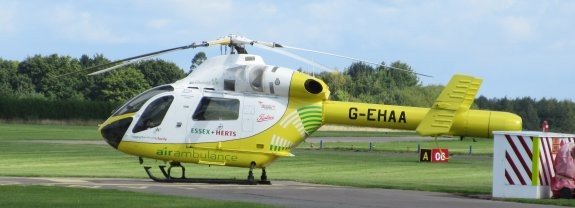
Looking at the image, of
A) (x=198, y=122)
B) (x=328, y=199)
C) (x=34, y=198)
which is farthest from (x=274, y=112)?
(x=34, y=198)

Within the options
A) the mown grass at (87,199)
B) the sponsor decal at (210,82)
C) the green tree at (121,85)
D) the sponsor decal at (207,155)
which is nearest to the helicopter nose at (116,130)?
the sponsor decal at (207,155)

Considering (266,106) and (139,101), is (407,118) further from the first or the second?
(139,101)

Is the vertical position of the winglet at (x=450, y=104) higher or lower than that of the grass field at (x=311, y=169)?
higher

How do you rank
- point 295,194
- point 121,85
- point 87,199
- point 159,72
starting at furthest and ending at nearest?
point 159,72 → point 121,85 → point 295,194 → point 87,199

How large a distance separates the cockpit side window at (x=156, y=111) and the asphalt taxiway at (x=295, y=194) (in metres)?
1.47

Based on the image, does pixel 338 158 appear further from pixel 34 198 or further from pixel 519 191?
pixel 34 198

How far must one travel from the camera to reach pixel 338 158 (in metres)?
52.5

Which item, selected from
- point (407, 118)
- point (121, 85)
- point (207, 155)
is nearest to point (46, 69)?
point (121, 85)

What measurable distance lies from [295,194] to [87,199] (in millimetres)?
5242

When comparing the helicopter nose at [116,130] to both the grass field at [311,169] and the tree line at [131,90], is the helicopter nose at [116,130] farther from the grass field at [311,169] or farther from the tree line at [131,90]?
the tree line at [131,90]

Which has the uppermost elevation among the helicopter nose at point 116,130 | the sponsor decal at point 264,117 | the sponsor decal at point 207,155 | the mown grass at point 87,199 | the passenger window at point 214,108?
the passenger window at point 214,108

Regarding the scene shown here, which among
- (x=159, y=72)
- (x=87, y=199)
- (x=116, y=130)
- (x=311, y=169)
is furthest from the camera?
(x=159, y=72)

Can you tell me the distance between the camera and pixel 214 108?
2916 cm

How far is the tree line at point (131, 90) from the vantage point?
82.6m
